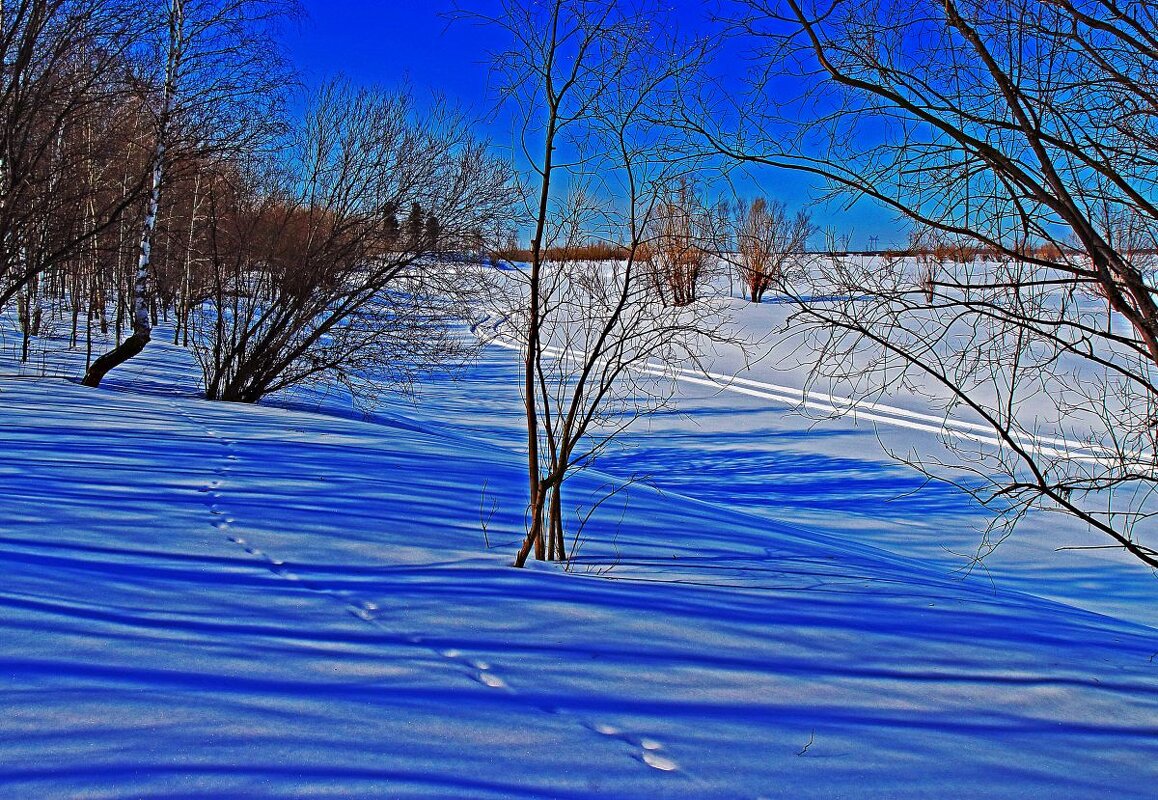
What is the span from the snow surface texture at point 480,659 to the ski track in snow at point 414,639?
0.04 feet

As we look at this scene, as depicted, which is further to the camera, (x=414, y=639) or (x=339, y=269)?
(x=339, y=269)

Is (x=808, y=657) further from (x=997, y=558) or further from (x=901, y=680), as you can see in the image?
(x=997, y=558)

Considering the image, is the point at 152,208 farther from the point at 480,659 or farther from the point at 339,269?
the point at 480,659

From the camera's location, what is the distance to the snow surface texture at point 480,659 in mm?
1861

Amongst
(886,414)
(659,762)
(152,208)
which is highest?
(152,208)

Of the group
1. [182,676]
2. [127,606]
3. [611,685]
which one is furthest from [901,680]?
[127,606]

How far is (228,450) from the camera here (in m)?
5.71

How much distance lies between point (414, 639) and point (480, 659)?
0.24 metres

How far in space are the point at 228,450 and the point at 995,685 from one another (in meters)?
4.79

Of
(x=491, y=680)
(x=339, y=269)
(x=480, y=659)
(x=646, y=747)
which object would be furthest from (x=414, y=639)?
(x=339, y=269)

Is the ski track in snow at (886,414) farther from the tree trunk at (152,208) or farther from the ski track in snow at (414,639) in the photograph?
the ski track in snow at (414,639)

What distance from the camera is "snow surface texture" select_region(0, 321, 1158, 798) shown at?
1861 mm

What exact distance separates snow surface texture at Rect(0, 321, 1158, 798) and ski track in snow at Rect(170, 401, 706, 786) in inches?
0.4

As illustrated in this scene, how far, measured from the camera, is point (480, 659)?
97.9 inches
